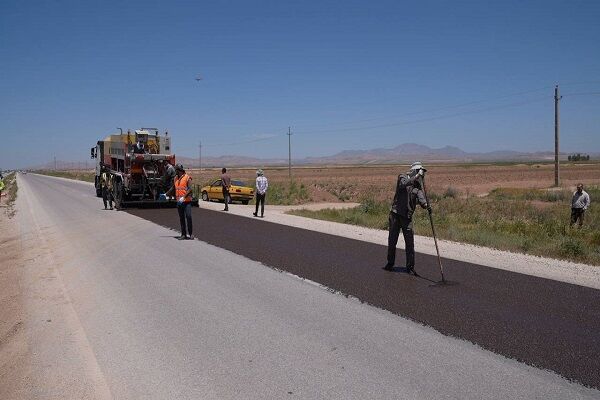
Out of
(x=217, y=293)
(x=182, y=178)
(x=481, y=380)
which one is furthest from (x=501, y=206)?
(x=481, y=380)

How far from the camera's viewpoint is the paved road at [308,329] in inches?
184

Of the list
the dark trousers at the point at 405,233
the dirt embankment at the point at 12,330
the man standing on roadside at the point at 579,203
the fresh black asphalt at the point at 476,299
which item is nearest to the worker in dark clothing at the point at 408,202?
the dark trousers at the point at 405,233

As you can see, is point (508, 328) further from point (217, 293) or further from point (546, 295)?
point (217, 293)

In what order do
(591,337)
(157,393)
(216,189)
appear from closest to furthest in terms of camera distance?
(157,393) < (591,337) < (216,189)

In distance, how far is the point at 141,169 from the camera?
79.1ft

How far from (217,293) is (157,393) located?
353cm

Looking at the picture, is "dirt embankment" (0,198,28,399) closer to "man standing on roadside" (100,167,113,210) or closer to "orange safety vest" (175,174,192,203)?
"orange safety vest" (175,174,192,203)

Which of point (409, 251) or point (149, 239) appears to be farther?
point (149, 239)

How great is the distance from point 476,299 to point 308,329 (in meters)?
2.72

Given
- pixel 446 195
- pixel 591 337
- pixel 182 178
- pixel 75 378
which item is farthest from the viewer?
pixel 446 195

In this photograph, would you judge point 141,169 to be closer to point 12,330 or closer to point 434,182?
point 12,330

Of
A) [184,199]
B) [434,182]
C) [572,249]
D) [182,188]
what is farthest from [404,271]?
[434,182]

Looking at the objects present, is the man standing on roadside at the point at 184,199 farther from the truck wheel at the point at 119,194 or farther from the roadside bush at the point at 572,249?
the truck wheel at the point at 119,194

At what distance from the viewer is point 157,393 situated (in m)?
4.53
